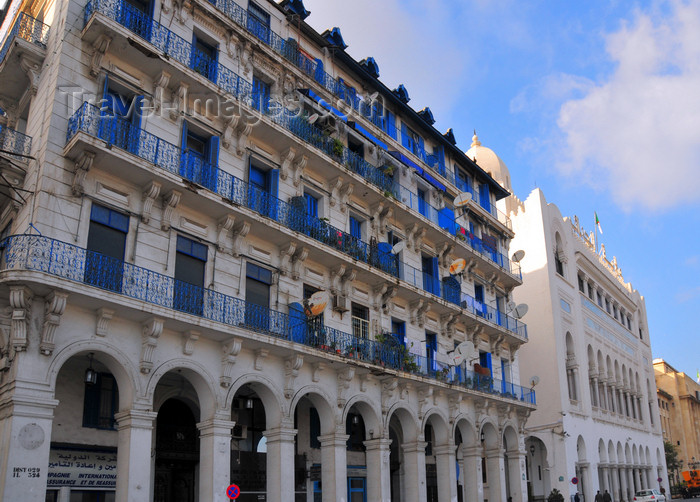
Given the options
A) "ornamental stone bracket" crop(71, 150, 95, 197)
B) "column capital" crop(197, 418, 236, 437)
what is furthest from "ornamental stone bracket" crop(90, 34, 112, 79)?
"column capital" crop(197, 418, 236, 437)

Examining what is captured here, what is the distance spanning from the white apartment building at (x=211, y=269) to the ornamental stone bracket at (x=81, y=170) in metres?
0.06

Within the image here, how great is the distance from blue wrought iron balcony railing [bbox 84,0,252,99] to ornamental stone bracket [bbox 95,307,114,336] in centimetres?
744

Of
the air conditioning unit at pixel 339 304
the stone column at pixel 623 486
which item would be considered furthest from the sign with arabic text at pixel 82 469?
the stone column at pixel 623 486

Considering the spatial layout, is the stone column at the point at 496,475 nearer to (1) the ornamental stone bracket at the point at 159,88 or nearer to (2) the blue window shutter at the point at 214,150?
(2) the blue window shutter at the point at 214,150

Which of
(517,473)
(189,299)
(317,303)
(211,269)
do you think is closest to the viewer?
(189,299)

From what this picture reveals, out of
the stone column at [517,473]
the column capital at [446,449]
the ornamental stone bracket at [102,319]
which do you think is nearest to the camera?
the ornamental stone bracket at [102,319]

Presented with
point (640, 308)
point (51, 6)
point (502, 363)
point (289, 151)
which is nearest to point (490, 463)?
point (502, 363)

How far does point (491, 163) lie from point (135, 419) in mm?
38680

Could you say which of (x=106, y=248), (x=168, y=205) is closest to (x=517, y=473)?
(x=168, y=205)

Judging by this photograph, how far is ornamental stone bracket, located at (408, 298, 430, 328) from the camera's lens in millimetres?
26234

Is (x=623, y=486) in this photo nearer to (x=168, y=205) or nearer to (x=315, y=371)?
(x=315, y=371)

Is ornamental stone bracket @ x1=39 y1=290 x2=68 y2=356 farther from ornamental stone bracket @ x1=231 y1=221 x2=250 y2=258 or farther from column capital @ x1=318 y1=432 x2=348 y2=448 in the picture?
column capital @ x1=318 y1=432 x2=348 y2=448

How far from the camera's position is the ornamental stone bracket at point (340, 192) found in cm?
2373

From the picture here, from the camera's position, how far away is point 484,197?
35906 millimetres
